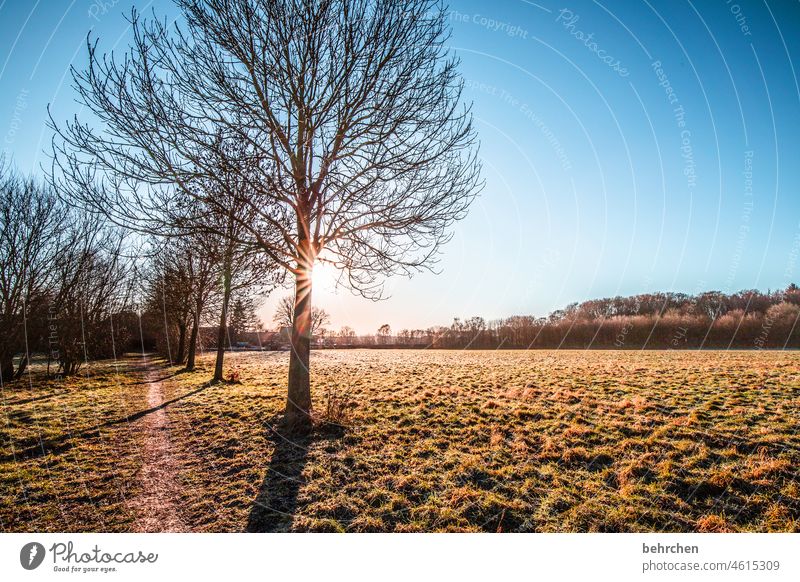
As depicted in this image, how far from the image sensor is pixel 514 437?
6.46m

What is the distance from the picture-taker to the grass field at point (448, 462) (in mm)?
4004

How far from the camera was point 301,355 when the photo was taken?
749 centimetres

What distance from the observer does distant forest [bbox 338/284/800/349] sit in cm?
2606

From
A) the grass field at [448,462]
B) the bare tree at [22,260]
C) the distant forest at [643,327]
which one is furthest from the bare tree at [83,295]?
the distant forest at [643,327]

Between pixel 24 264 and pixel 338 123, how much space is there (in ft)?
51.7

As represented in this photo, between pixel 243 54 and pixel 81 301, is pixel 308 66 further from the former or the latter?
pixel 81 301

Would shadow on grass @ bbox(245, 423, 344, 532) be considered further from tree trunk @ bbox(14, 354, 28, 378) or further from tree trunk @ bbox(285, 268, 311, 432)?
tree trunk @ bbox(14, 354, 28, 378)

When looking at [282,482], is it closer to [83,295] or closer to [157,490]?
[157,490]

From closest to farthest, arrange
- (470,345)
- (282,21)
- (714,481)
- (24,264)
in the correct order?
(714,481) < (282,21) < (24,264) < (470,345)

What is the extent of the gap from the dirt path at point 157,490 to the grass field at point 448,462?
119 millimetres

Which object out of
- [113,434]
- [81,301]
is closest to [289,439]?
[113,434]
